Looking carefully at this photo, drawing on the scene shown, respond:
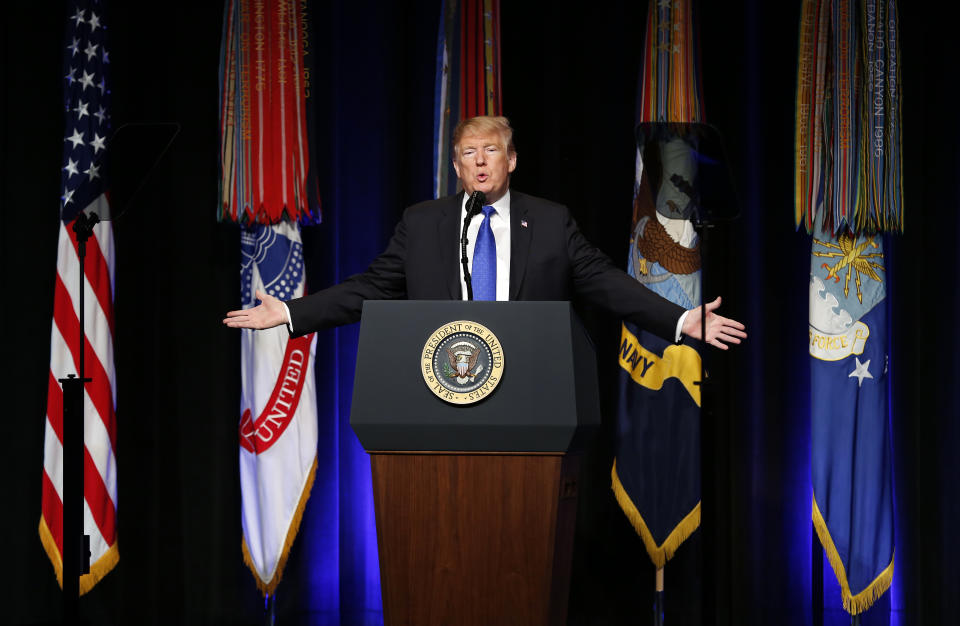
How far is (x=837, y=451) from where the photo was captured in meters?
3.32

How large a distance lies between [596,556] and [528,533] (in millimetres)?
1757

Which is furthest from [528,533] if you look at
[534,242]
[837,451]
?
[837,451]

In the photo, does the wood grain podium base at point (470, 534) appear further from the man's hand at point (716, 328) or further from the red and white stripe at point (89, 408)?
the red and white stripe at point (89, 408)

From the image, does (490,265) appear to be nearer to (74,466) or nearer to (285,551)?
(74,466)

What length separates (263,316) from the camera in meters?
2.59

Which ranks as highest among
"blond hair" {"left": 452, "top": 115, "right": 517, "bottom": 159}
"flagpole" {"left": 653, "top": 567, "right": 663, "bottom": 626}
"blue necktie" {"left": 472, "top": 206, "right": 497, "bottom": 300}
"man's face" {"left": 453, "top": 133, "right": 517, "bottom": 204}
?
"blond hair" {"left": 452, "top": 115, "right": 517, "bottom": 159}

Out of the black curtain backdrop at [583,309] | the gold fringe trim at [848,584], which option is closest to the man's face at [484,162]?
the black curtain backdrop at [583,309]

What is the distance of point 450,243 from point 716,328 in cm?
78

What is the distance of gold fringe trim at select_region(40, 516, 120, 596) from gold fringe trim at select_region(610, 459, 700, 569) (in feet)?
6.39

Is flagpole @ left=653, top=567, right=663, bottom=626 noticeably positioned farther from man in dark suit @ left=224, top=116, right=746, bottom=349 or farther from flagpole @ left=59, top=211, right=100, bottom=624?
flagpole @ left=59, top=211, right=100, bottom=624

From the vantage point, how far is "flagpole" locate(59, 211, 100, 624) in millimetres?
2598

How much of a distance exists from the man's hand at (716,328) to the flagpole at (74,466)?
1.69m

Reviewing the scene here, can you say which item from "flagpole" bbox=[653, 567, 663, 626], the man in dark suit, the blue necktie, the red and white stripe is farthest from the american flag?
"flagpole" bbox=[653, 567, 663, 626]

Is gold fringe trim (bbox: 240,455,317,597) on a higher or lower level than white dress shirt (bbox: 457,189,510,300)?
lower
